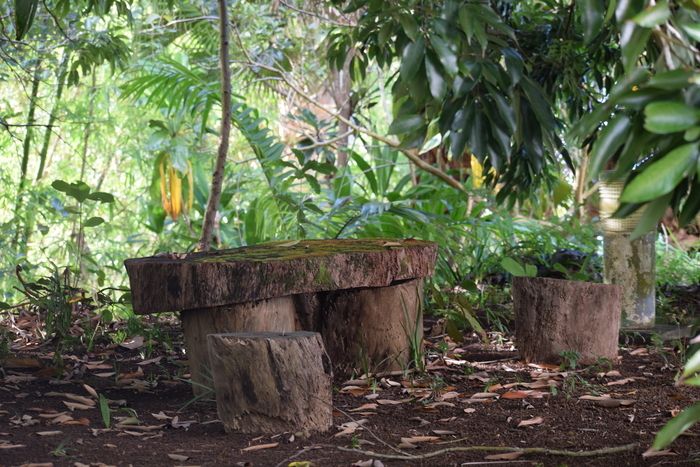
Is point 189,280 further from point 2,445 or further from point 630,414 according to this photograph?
point 630,414

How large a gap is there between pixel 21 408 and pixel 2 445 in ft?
1.47

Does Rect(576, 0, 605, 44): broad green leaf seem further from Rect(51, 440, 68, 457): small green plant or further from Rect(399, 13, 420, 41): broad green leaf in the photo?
Rect(51, 440, 68, 457): small green plant

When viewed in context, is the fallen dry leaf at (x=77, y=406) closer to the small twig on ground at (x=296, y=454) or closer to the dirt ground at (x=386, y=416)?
the dirt ground at (x=386, y=416)

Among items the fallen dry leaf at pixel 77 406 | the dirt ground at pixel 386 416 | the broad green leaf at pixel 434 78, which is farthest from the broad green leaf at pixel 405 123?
the fallen dry leaf at pixel 77 406

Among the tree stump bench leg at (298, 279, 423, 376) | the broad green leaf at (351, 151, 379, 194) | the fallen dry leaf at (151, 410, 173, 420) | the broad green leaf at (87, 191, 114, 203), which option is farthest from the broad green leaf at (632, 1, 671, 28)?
the broad green leaf at (351, 151, 379, 194)

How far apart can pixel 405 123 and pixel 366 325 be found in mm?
786

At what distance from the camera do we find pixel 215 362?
2.38m

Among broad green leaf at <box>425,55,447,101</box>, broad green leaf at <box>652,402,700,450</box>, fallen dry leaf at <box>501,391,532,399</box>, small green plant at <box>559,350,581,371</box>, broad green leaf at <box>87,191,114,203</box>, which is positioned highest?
broad green leaf at <box>425,55,447,101</box>

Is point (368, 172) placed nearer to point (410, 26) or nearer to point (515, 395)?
point (515, 395)

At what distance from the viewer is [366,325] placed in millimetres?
3150

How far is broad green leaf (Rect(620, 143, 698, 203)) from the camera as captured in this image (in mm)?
1221

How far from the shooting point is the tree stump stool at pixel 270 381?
91.6 inches

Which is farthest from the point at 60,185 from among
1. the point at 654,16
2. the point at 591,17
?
the point at 654,16

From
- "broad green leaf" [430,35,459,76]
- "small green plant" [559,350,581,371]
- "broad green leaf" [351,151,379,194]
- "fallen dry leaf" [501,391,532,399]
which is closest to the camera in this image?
"broad green leaf" [430,35,459,76]
